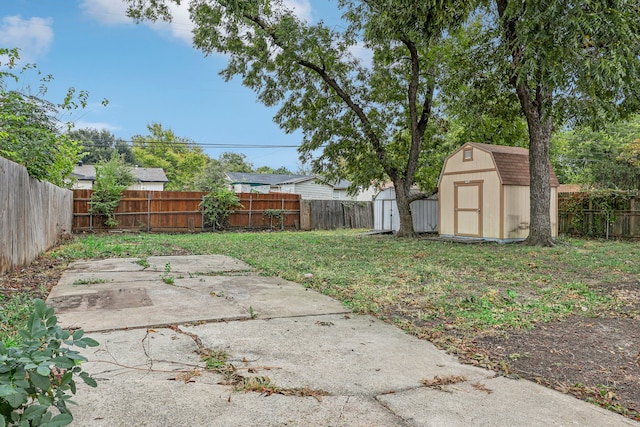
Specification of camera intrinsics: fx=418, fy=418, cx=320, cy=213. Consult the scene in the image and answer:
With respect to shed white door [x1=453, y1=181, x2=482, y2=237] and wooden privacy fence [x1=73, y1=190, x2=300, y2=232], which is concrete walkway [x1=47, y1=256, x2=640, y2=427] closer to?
shed white door [x1=453, y1=181, x2=482, y2=237]

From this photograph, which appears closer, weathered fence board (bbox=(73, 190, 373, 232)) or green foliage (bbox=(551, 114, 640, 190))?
weathered fence board (bbox=(73, 190, 373, 232))

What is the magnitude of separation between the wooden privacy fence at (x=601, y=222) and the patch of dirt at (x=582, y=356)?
10392 mm

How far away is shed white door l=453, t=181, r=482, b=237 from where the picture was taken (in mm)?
11391

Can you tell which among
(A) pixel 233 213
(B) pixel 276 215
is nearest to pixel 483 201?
(B) pixel 276 215

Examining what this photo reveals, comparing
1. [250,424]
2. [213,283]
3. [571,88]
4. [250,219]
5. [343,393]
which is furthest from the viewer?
[250,219]

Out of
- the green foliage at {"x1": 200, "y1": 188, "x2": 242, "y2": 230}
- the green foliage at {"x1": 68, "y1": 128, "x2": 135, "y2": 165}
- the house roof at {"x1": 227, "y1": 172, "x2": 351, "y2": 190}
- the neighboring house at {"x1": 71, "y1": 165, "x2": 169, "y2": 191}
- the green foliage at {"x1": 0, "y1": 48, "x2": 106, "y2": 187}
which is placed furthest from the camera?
the green foliage at {"x1": 68, "y1": 128, "x2": 135, "y2": 165}

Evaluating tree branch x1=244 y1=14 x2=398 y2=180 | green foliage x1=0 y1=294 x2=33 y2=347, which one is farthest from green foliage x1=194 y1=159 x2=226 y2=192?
green foliage x1=0 y1=294 x2=33 y2=347

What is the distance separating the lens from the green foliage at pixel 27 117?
236 inches

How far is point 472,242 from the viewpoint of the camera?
1096cm

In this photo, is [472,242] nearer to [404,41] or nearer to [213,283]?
[404,41]

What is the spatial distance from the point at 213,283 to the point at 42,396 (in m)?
3.89

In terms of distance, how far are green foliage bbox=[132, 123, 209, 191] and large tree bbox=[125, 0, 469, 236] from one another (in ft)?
82.3

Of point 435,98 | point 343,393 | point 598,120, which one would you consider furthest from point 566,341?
point 435,98

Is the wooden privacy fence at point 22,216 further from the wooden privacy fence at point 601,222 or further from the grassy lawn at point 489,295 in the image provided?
the wooden privacy fence at point 601,222
